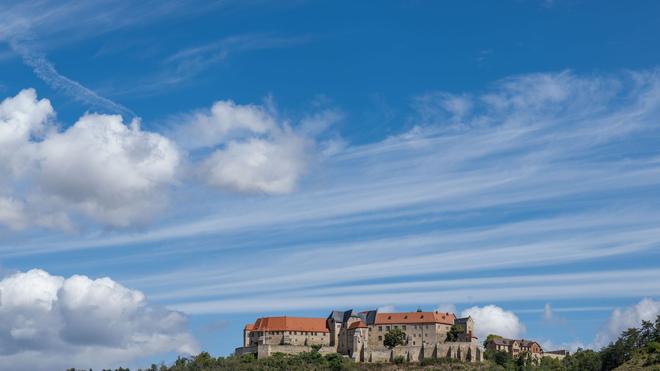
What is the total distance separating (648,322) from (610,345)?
9.13m

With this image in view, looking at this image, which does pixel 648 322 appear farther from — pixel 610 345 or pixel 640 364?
pixel 640 364

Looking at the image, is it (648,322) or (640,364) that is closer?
(640,364)

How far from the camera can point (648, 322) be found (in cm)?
19562

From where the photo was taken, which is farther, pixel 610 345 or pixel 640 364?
pixel 610 345

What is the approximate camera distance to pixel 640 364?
573 ft

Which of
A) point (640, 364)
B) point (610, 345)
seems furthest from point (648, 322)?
point (640, 364)

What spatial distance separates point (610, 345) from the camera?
7844 inches

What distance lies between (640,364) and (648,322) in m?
22.9

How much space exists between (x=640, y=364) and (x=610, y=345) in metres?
24.6
